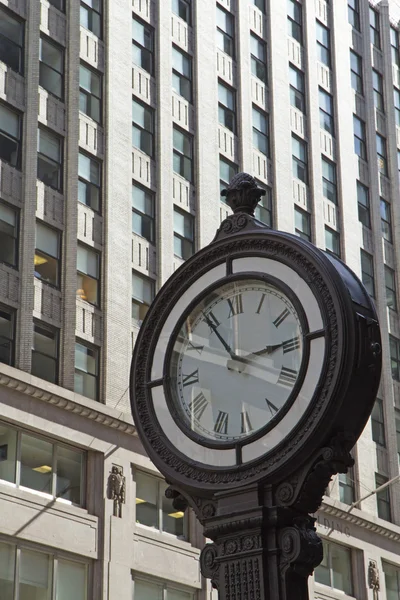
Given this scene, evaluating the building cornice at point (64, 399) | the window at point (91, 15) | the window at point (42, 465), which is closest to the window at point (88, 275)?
the building cornice at point (64, 399)

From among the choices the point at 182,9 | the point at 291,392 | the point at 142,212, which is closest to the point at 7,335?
the point at 142,212

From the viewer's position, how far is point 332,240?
1720 inches

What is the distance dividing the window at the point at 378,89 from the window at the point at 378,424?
13808 millimetres

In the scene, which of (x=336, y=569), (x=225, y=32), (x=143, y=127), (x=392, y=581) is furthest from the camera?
(x=392, y=581)

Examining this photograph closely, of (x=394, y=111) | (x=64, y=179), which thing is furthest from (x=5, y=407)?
(x=394, y=111)

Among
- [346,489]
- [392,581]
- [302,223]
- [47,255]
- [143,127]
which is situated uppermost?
[302,223]

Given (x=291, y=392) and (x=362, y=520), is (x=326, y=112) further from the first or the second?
(x=291, y=392)

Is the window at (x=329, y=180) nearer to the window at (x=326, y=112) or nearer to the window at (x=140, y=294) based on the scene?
the window at (x=326, y=112)

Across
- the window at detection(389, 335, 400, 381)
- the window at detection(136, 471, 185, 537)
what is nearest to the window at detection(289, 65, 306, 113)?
the window at detection(389, 335, 400, 381)

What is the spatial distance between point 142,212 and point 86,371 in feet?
20.1

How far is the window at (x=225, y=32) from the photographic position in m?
39.8

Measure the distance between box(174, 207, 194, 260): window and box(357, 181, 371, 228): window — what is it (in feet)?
40.5

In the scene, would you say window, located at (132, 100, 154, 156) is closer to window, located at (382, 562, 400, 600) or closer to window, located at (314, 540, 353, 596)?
window, located at (314, 540, 353, 596)

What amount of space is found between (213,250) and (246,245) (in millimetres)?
197
